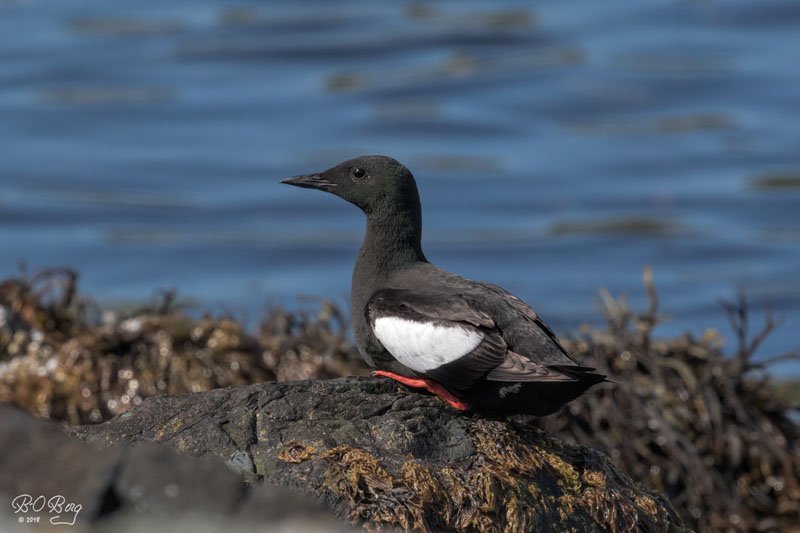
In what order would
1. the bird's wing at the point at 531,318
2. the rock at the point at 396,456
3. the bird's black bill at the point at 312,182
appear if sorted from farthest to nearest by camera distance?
the bird's black bill at the point at 312,182 < the bird's wing at the point at 531,318 < the rock at the point at 396,456

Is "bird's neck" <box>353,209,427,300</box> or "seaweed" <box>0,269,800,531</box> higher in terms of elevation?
"bird's neck" <box>353,209,427,300</box>

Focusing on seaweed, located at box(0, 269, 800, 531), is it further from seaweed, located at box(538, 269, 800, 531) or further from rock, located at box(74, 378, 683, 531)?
rock, located at box(74, 378, 683, 531)

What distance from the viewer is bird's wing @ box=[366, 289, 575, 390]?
Result: 18.5ft

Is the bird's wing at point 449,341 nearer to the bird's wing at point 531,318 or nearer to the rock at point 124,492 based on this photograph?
the bird's wing at point 531,318

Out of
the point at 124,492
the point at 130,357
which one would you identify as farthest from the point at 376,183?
the point at 124,492

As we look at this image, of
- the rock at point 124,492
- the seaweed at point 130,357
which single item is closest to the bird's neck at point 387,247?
the seaweed at point 130,357

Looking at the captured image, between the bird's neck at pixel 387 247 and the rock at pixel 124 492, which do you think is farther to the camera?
the bird's neck at pixel 387 247

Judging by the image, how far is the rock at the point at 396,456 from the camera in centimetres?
500

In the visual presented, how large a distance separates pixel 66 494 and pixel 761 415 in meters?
6.48

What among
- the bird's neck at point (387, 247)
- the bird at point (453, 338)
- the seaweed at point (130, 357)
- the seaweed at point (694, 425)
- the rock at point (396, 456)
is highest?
the bird's neck at point (387, 247)

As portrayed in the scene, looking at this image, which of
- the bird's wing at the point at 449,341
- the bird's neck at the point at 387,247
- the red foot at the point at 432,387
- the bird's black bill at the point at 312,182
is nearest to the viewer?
the bird's wing at the point at 449,341

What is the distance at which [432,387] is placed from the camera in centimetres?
585

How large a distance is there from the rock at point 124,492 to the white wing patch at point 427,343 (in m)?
2.29
